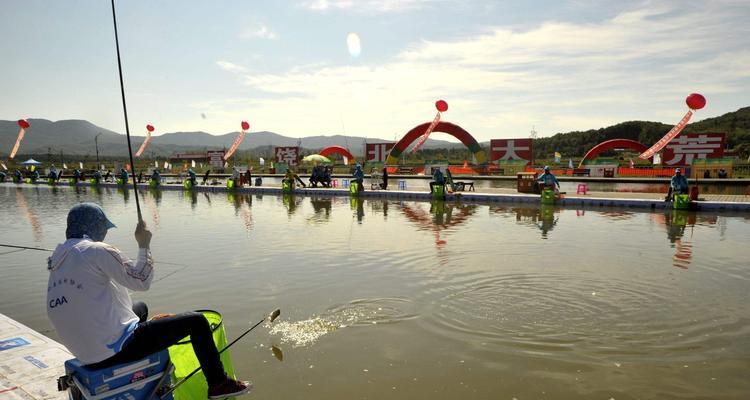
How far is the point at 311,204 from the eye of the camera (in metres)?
19.4

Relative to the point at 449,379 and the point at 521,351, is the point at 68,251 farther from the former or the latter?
the point at 521,351

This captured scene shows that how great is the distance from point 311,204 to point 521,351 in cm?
1533

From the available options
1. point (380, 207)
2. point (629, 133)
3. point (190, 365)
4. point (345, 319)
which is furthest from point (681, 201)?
point (629, 133)

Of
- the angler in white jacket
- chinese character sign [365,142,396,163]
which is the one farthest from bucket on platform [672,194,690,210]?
chinese character sign [365,142,396,163]

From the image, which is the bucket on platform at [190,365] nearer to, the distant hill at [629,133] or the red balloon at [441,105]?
the red balloon at [441,105]

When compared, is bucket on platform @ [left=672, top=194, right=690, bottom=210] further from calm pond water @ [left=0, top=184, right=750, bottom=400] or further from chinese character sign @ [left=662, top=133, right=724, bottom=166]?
chinese character sign @ [left=662, top=133, right=724, bottom=166]

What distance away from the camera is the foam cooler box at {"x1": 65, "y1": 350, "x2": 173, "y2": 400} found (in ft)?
8.79

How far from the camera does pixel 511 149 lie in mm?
35406

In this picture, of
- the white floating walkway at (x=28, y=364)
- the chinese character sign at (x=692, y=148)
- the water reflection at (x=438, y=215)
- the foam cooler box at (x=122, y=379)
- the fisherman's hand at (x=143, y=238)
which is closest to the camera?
the foam cooler box at (x=122, y=379)

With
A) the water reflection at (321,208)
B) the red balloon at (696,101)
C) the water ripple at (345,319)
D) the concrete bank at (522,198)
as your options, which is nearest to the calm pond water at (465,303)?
the water ripple at (345,319)

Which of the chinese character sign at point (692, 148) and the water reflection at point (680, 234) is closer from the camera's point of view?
the water reflection at point (680, 234)

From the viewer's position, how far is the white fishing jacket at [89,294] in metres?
2.50

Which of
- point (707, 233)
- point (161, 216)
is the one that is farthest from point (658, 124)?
point (161, 216)

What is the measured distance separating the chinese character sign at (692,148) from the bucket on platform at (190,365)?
110 ft
